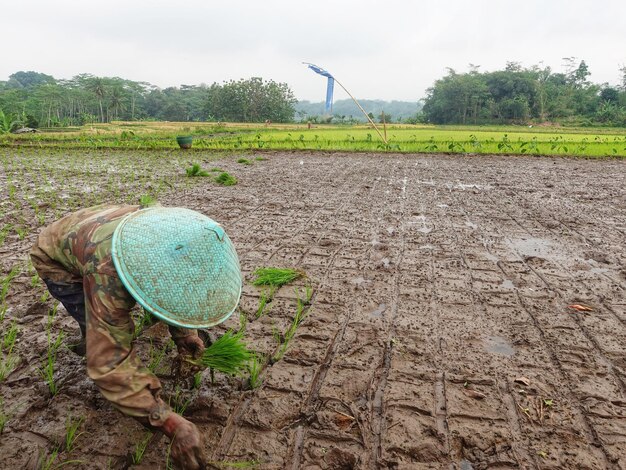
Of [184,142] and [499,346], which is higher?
[184,142]

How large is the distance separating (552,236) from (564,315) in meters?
2.17

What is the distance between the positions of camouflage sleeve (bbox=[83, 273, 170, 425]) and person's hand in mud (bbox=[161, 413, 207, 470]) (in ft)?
0.16

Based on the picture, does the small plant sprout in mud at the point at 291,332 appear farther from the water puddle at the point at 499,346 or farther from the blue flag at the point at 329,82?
the blue flag at the point at 329,82

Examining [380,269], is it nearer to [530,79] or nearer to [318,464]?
[318,464]

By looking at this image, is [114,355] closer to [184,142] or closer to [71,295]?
[71,295]

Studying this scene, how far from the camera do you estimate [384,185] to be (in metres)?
7.91

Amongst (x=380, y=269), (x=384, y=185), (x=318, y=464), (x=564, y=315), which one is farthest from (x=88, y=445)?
(x=384, y=185)

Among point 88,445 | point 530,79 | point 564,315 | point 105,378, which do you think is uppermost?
point 530,79

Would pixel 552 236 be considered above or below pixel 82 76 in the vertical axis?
below

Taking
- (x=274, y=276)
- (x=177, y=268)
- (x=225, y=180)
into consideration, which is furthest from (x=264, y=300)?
(x=225, y=180)

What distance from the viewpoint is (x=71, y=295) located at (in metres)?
2.16

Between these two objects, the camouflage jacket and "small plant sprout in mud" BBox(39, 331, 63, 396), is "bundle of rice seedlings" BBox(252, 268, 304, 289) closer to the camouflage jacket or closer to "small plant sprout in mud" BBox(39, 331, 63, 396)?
"small plant sprout in mud" BBox(39, 331, 63, 396)

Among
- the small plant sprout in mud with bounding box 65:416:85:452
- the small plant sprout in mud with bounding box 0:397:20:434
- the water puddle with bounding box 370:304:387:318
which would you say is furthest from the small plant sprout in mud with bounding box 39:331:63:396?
the water puddle with bounding box 370:304:387:318

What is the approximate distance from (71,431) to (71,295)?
0.69 metres
